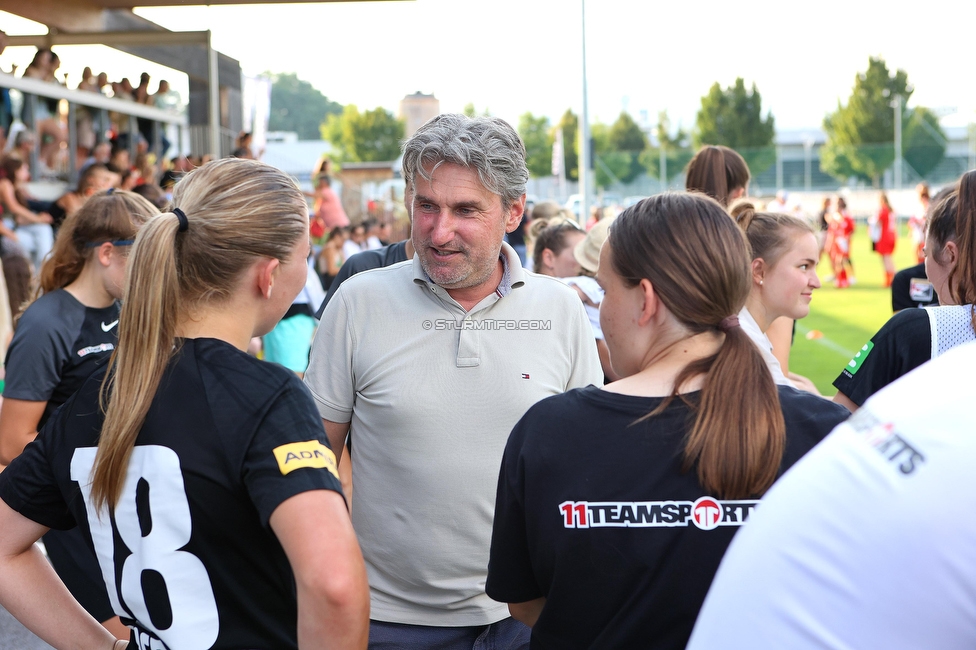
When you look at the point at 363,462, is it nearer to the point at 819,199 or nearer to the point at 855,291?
the point at 855,291

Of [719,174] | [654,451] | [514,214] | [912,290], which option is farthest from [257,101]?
[654,451]

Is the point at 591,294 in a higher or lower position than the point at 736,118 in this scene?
lower

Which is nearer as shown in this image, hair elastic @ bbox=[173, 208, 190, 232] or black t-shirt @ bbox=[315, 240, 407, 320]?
hair elastic @ bbox=[173, 208, 190, 232]

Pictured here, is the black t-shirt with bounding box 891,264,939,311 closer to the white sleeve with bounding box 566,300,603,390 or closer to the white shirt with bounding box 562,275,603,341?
the white shirt with bounding box 562,275,603,341

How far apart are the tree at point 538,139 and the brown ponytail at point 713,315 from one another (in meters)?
59.7

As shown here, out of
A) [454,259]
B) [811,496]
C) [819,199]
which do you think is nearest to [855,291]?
[454,259]

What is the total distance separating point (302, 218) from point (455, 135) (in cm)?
82

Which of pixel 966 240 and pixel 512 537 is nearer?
pixel 512 537

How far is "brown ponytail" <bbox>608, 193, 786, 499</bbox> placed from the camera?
1.54 meters

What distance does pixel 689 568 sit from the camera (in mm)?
1559

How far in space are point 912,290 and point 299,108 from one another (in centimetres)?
12460

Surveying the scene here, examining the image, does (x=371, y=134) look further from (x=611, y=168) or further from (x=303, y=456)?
(x=303, y=456)

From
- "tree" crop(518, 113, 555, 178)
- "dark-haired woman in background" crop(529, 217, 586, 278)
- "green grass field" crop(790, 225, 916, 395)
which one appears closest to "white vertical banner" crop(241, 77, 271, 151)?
"green grass field" crop(790, 225, 916, 395)

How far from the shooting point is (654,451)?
1577 millimetres
